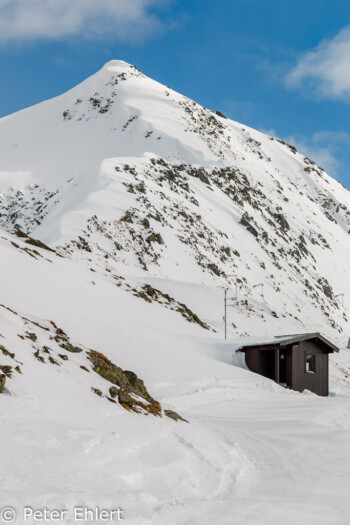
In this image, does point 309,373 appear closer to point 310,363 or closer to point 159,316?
point 310,363

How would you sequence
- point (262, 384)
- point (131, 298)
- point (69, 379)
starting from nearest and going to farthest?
point (69, 379) < point (262, 384) < point (131, 298)

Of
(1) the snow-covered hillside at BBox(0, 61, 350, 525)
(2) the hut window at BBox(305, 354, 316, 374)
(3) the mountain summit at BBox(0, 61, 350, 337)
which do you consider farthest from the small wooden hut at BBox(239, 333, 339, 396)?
(3) the mountain summit at BBox(0, 61, 350, 337)

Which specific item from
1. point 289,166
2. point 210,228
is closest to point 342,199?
point 289,166

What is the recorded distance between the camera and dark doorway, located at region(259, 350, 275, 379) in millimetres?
28031

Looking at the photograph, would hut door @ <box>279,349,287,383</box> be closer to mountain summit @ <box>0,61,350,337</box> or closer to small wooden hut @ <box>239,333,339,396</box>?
small wooden hut @ <box>239,333,339,396</box>

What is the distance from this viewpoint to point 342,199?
121 meters

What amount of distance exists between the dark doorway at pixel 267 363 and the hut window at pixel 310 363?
2119mm

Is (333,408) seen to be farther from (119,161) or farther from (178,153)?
(178,153)

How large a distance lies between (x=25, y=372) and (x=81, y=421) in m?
2.11

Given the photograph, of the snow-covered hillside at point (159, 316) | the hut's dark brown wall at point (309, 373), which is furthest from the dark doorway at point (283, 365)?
the snow-covered hillside at point (159, 316)

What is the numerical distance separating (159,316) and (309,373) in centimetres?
1018

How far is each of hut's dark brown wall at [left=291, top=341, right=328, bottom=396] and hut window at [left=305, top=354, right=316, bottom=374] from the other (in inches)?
6.6

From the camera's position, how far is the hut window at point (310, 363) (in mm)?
28842

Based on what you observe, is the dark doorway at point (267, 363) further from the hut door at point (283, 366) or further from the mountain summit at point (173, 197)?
the mountain summit at point (173, 197)
